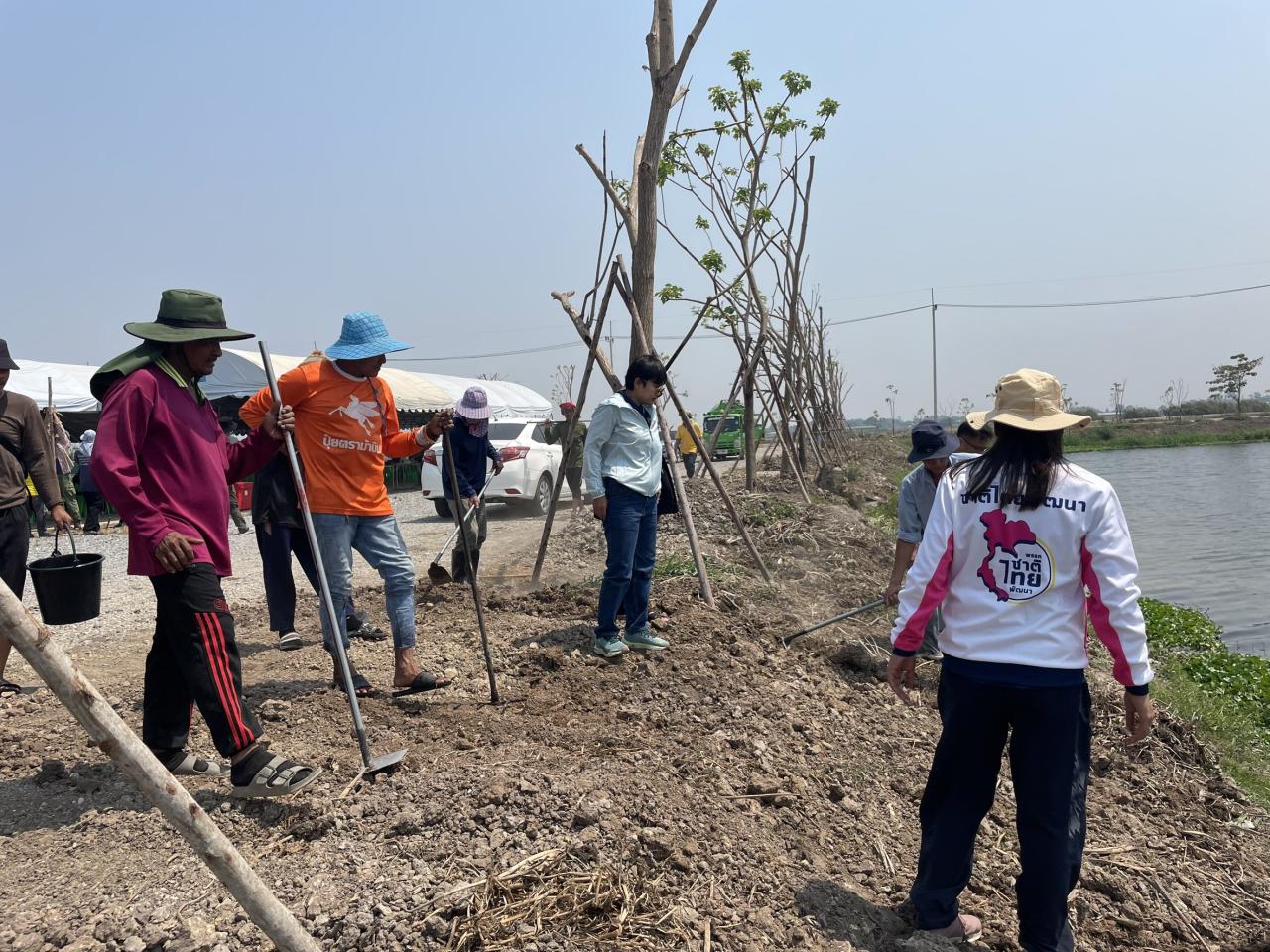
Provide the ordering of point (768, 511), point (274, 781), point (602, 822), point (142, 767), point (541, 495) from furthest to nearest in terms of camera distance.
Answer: point (541, 495)
point (768, 511)
point (274, 781)
point (602, 822)
point (142, 767)

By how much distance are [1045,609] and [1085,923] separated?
4.22 feet

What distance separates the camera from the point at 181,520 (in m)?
3.16

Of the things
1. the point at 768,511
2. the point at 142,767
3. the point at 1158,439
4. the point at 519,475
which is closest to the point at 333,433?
the point at 142,767

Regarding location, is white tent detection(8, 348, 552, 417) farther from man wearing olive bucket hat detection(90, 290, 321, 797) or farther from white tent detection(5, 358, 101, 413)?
man wearing olive bucket hat detection(90, 290, 321, 797)

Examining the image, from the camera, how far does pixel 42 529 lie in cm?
1324

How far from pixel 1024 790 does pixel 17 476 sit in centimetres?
461

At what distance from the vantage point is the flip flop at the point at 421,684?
4.31 meters

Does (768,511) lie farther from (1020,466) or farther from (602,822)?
(1020,466)

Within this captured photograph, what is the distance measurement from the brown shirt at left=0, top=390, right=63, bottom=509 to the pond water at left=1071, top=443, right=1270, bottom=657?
907 centimetres

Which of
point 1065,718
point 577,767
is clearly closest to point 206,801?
point 577,767

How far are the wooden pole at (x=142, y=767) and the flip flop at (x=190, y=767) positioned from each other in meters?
1.45

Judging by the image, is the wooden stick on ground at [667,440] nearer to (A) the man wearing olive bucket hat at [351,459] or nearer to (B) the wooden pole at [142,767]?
(A) the man wearing olive bucket hat at [351,459]

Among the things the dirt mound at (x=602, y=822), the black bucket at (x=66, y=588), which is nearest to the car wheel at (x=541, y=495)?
the dirt mound at (x=602, y=822)

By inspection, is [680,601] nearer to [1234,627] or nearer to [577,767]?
[577,767]
